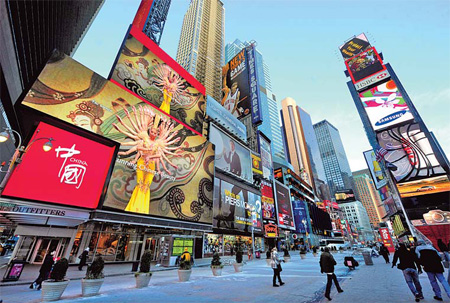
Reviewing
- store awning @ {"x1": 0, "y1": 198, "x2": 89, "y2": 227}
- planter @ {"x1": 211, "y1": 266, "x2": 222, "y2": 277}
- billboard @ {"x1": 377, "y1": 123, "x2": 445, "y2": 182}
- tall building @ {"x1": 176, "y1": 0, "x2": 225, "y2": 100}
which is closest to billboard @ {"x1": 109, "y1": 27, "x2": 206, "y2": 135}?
store awning @ {"x1": 0, "y1": 198, "x2": 89, "y2": 227}

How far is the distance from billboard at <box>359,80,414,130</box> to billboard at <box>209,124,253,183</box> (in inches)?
1404

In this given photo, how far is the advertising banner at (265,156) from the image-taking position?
180 ft

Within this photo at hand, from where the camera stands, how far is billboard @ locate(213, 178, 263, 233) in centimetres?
3343

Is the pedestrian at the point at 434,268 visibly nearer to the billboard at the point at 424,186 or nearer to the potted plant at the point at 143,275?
the potted plant at the point at 143,275

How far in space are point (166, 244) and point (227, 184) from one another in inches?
740

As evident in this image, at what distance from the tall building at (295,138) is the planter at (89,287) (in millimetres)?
141729

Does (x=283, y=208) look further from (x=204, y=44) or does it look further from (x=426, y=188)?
(x=204, y=44)

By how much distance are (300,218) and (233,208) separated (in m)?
39.1

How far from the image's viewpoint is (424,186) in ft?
138

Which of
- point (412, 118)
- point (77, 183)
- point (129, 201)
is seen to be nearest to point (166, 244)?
point (129, 201)

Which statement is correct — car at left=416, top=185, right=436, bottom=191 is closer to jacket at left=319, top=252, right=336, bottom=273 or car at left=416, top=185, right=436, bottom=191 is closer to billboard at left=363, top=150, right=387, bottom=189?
billboard at left=363, top=150, right=387, bottom=189

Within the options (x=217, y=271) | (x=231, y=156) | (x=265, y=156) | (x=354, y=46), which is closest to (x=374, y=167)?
(x=354, y=46)

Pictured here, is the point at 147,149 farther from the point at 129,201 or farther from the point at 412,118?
the point at 412,118

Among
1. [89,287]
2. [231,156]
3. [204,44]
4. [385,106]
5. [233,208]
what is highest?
[204,44]
